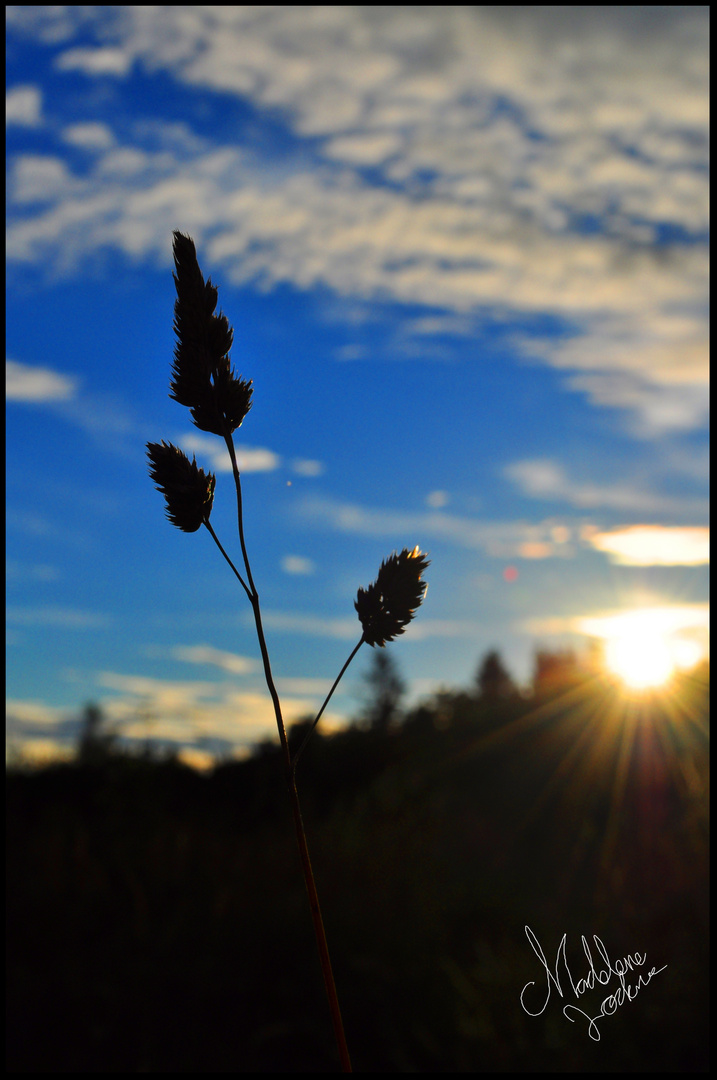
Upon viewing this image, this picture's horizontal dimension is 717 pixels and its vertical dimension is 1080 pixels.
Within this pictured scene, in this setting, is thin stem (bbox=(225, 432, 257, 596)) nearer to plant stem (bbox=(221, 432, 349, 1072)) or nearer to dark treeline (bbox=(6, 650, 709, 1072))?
plant stem (bbox=(221, 432, 349, 1072))

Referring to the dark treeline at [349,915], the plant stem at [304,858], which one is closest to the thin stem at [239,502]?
the plant stem at [304,858]

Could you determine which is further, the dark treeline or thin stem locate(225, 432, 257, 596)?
the dark treeline

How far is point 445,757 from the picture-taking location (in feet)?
42.5

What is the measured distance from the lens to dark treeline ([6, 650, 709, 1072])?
4.66 meters

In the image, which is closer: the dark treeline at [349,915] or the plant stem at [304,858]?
the plant stem at [304,858]

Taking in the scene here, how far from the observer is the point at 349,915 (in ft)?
19.8

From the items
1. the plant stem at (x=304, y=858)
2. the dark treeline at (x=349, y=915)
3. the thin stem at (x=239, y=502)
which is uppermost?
the thin stem at (x=239, y=502)

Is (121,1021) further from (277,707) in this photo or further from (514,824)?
(514,824)

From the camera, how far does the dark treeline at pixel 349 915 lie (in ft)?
15.3

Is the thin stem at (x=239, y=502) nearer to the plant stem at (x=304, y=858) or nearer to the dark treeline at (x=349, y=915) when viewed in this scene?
the plant stem at (x=304, y=858)

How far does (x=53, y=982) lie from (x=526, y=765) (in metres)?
8.84

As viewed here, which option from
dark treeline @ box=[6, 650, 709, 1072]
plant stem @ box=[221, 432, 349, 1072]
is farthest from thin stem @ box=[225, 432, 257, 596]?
dark treeline @ box=[6, 650, 709, 1072]

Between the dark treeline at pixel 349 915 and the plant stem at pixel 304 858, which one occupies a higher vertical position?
the plant stem at pixel 304 858

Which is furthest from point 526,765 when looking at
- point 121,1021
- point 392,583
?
point 392,583
